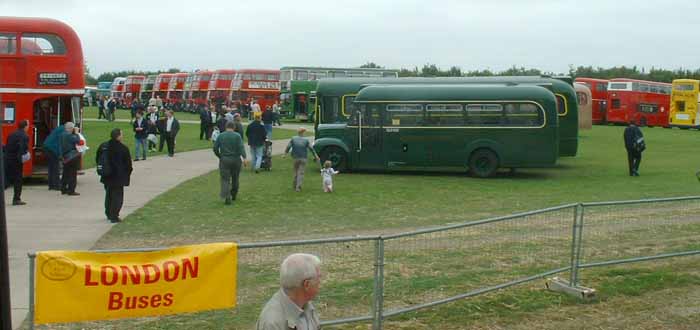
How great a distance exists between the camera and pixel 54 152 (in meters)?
19.3

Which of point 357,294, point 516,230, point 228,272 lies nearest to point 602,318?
point 516,230

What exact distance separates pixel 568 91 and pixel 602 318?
19823 millimetres

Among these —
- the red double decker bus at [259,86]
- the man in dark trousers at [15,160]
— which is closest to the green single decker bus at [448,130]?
the man in dark trousers at [15,160]

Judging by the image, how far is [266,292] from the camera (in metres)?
7.26

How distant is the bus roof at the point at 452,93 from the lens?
78.8 ft

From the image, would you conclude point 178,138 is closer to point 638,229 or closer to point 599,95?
point 638,229

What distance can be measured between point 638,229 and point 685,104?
163ft

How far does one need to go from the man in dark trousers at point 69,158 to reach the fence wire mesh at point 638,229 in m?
12.2

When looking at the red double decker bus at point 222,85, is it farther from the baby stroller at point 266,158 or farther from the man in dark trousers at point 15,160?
the man in dark trousers at point 15,160

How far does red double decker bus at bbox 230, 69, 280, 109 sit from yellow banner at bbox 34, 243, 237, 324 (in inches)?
2220

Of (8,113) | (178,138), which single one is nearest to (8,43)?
(8,113)

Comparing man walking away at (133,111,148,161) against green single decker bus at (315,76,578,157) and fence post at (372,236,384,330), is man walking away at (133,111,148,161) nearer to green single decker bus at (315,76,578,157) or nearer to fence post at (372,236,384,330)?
green single decker bus at (315,76,578,157)

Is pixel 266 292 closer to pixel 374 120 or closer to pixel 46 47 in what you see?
pixel 46 47

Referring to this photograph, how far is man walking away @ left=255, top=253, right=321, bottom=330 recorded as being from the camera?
4.48 metres
